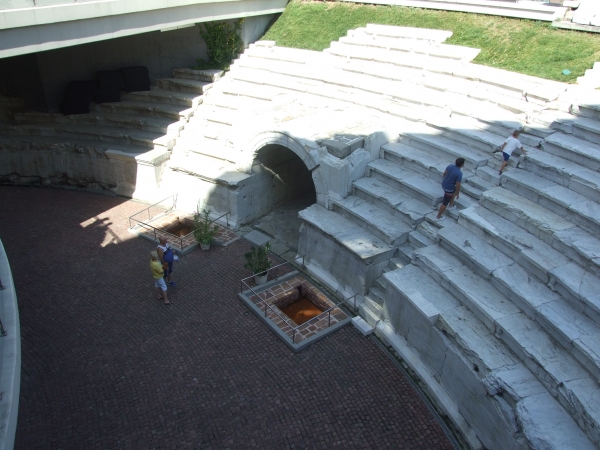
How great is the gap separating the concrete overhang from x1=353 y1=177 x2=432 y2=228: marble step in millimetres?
7149

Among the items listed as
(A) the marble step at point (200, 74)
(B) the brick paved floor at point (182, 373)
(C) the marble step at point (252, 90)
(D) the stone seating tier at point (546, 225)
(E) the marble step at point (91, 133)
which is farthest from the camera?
(A) the marble step at point (200, 74)

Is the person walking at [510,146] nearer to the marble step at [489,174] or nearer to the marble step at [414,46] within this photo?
the marble step at [489,174]

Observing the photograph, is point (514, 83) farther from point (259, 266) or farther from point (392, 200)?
point (259, 266)

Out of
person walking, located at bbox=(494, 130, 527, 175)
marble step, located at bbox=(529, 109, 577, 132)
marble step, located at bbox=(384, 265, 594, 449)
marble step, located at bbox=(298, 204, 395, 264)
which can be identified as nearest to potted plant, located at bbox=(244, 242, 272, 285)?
marble step, located at bbox=(298, 204, 395, 264)

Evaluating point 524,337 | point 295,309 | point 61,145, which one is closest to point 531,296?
point 524,337

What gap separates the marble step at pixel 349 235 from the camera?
1025 centimetres

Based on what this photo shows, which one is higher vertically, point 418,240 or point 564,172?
point 564,172

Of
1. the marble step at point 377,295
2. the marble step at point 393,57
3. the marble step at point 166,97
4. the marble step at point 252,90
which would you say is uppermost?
the marble step at point 393,57

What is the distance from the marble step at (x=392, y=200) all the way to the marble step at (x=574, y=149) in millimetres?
2968

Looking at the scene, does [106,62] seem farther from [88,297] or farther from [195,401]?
[195,401]

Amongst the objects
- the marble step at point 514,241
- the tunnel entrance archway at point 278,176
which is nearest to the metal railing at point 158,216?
the tunnel entrance archway at point 278,176

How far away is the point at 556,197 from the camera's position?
928cm

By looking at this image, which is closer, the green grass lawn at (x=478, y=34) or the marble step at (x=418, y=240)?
the marble step at (x=418, y=240)

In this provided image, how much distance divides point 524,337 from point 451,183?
339 centimetres
